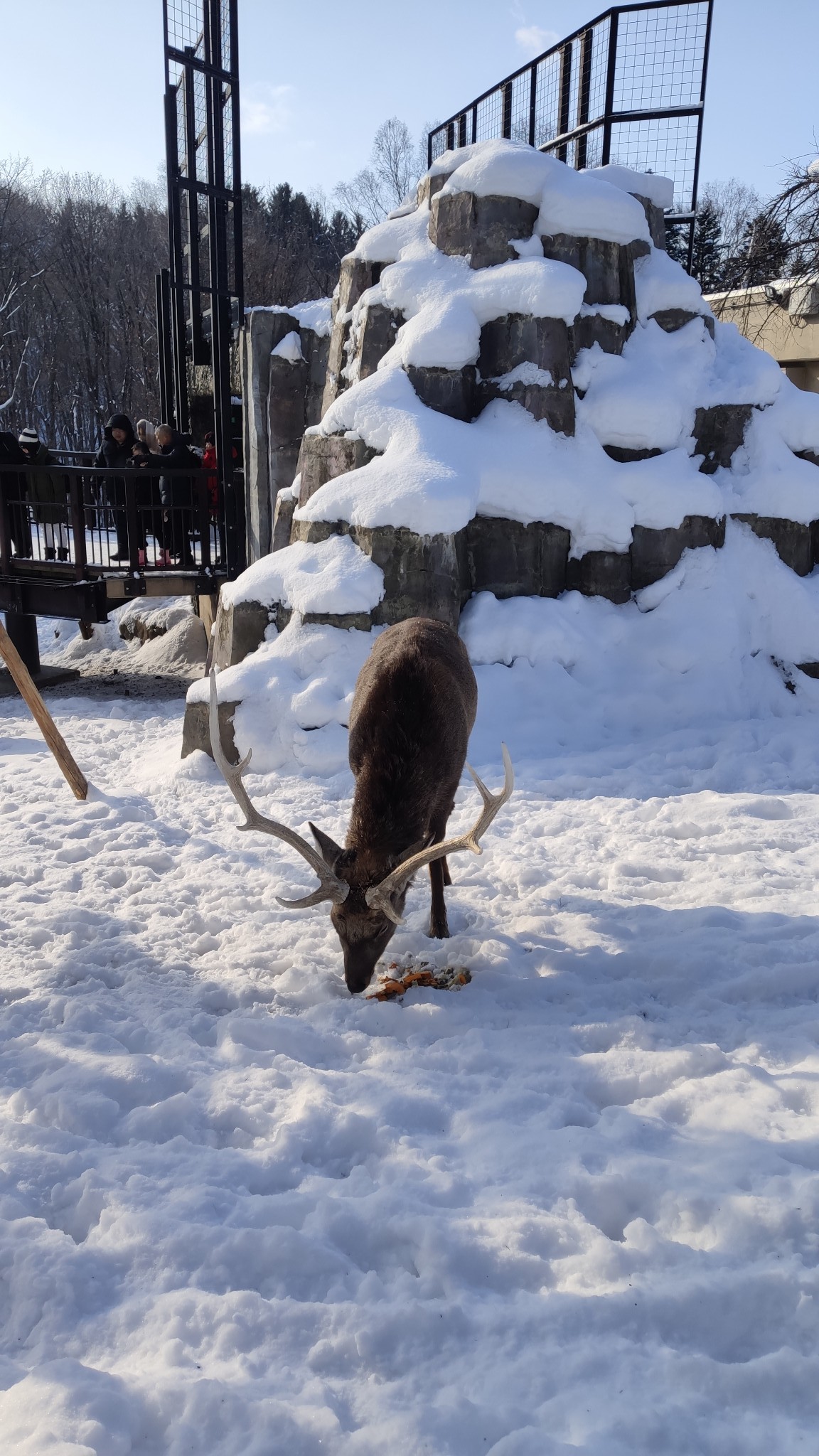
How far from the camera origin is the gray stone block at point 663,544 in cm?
838

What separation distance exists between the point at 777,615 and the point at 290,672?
447 cm

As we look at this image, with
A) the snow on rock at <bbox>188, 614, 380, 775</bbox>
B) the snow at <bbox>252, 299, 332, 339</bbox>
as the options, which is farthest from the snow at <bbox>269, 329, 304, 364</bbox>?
the snow on rock at <bbox>188, 614, 380, 775</bbox>

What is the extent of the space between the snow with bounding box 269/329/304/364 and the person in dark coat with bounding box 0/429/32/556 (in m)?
3.41

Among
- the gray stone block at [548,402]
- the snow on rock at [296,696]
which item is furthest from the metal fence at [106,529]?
the gray stone block at [548,402]

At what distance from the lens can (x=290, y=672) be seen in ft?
23.9

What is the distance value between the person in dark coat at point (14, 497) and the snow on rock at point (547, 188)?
219 inches

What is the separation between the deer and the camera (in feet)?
12.1

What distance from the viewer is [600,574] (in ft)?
27.2

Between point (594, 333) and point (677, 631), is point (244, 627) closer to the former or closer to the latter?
point (677, 631)

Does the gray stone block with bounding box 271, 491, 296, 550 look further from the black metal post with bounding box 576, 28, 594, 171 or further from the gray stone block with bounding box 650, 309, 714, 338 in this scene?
the black metal post with bounding box 576, 28, 594, 171

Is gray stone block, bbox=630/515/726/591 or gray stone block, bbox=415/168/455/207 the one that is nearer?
gray stone block, bbox=630/515/726/591

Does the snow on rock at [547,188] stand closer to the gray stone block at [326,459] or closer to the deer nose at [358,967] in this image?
the gray stone block at [326,459]

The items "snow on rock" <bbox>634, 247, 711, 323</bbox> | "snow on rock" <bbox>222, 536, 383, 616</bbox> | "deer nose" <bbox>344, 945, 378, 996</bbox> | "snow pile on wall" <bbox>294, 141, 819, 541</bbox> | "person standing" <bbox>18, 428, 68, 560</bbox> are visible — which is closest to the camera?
"deer nose" <bbox>344, 945, 378, 996</bbox>

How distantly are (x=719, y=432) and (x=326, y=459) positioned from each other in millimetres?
3812
